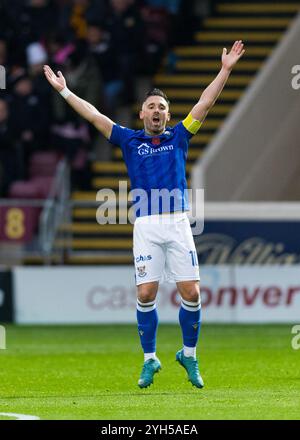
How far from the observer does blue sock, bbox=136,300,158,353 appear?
37.6 feet

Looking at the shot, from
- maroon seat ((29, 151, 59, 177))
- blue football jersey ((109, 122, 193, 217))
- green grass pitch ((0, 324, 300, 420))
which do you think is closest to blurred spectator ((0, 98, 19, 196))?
maroon seat ((29, 151, 59, 177))

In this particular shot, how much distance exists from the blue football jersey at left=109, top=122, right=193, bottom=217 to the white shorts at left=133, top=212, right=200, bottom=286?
100mm

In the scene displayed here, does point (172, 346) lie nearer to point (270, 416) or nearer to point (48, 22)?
point (270, 416)

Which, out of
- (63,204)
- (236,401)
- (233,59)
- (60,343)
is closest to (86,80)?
(63,204)

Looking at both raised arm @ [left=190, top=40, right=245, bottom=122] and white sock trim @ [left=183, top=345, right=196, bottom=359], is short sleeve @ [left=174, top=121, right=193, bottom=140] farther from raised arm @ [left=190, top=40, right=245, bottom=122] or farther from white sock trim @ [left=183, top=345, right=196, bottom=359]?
white sock trim @ [left=183, top=345, right=196, bottom=359]

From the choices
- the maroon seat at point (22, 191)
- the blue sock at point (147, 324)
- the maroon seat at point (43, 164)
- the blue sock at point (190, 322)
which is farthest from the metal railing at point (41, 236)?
the blue sock at point (190, 322)

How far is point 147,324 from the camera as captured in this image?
11508 millimetres

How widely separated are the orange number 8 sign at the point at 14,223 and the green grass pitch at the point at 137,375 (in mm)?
2041

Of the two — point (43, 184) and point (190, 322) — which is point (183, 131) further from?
point (43, 184)

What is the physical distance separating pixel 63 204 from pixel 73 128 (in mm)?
1645

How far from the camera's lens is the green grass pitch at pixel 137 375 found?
32.6 feet

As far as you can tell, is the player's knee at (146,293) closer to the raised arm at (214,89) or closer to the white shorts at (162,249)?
the white shorts at (162,249)

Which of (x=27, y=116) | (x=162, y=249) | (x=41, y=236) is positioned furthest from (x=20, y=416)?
(x=27, y=116)

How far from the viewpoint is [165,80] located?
25.1 metres
